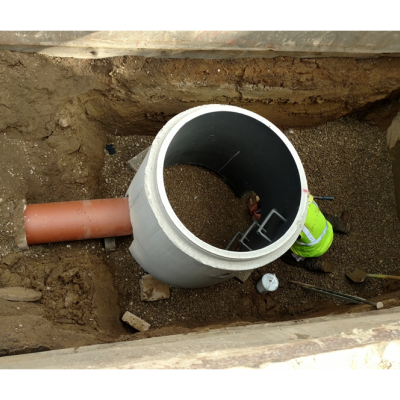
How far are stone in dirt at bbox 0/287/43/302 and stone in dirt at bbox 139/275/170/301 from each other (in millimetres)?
998

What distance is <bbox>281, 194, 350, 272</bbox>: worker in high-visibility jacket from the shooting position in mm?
4066

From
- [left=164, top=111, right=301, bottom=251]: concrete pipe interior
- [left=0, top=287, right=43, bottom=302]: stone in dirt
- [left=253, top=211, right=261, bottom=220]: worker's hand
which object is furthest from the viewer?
[left=253, top=211, right=261, bottom=220]: worker's hand

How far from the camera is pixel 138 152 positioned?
4.79 m

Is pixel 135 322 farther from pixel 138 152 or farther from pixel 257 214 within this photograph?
pixel 138 152

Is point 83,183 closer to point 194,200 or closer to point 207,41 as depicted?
point 194,200

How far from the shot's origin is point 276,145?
149 inches

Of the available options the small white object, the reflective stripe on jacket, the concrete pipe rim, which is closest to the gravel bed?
the small white object

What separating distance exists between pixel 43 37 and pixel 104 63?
0.58 meters

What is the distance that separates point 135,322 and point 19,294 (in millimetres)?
1083

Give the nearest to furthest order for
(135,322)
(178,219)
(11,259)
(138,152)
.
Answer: (178,219), (11,259), (135,322), (138,152)

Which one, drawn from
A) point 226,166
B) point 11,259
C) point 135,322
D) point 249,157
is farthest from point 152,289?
point 249,157

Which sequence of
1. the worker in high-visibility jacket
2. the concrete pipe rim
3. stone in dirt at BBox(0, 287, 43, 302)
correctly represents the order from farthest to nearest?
1. the worker in high-visibility jacket
2. stone in dirt at BBox(0, 287, 43, 302)
3. the concrete pipe rim

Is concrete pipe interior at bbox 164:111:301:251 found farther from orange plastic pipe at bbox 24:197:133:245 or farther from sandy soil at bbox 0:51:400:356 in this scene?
orange plastic pipe at bbox 24:197:133:245

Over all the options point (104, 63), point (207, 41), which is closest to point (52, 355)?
point (104, 63)
